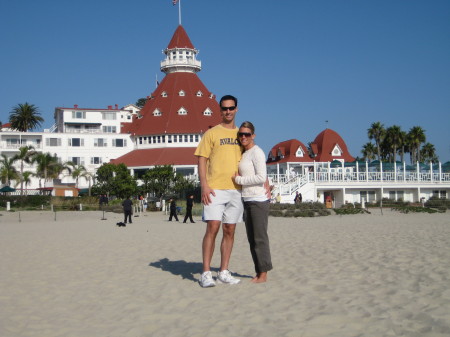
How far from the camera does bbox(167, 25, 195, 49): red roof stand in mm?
70938

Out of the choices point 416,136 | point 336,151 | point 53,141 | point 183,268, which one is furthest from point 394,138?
point 183,268

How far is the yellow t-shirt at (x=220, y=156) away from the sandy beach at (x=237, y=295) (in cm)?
143

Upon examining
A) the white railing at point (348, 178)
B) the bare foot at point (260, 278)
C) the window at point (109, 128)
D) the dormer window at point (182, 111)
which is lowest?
the bare foot at point (260, 278)

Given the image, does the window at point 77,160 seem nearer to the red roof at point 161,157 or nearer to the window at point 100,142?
the window at point 100,142

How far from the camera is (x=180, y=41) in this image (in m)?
71.5

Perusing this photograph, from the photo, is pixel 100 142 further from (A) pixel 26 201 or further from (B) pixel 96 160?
(A) pixel 26 201

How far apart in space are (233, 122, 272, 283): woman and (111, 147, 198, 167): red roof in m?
49.8

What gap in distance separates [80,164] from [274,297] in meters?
67.5

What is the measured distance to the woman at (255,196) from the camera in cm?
722

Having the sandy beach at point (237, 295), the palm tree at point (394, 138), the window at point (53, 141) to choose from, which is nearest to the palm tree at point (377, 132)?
the palm tree at point (394, 138)

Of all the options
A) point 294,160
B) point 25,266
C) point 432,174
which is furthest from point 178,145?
point 25,266

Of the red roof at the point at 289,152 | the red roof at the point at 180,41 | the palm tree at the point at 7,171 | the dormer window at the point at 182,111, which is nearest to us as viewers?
the palm tree at the point at 7,171

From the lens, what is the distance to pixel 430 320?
4953 mm

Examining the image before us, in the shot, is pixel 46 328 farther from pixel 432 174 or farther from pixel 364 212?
pixel 432 174
